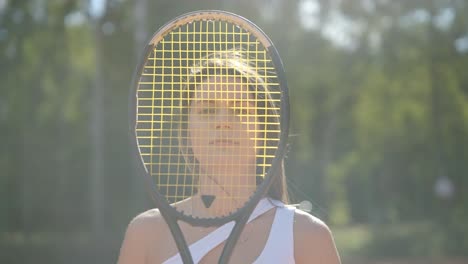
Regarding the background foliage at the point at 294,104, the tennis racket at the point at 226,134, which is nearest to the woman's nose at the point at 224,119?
the tennis racket at the point at 226,134

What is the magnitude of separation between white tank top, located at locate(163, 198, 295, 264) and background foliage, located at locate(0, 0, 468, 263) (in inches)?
646

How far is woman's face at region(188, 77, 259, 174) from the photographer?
2.16 meters

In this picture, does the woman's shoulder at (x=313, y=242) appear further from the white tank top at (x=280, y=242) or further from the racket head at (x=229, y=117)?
the racket head at (x=229, y=117)

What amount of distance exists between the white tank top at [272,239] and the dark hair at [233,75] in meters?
0.06

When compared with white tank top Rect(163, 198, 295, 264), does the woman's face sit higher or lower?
higher

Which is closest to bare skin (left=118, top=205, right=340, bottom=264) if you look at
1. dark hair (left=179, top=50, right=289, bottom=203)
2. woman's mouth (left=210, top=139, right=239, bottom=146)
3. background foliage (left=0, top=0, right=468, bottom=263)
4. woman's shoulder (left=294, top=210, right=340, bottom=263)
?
woman's shoulder (left=294, top=210, right=340, bottom=263)

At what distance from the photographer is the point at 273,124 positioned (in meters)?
2.25

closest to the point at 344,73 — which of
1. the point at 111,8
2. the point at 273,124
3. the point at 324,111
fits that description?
the point at 324,111

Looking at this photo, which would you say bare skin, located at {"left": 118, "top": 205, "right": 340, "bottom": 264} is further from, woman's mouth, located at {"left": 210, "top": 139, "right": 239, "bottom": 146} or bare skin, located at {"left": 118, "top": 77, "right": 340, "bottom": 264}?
woman's mouth, located at {"left": 210, "top": 139, "right": 239, "bottom": 146}

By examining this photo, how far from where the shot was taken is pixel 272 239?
2018mm

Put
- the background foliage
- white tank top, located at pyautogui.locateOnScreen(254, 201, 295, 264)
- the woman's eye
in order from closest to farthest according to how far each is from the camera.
Answer: 1. white tank top, located at pyautogui.locateOnScreen(254, 201, 295, 264)
2. the woman's eye
3. the background foliage

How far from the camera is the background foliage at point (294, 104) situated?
2016cm

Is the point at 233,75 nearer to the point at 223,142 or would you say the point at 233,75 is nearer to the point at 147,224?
the point at 223,142

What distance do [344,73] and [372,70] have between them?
43.2 inches
